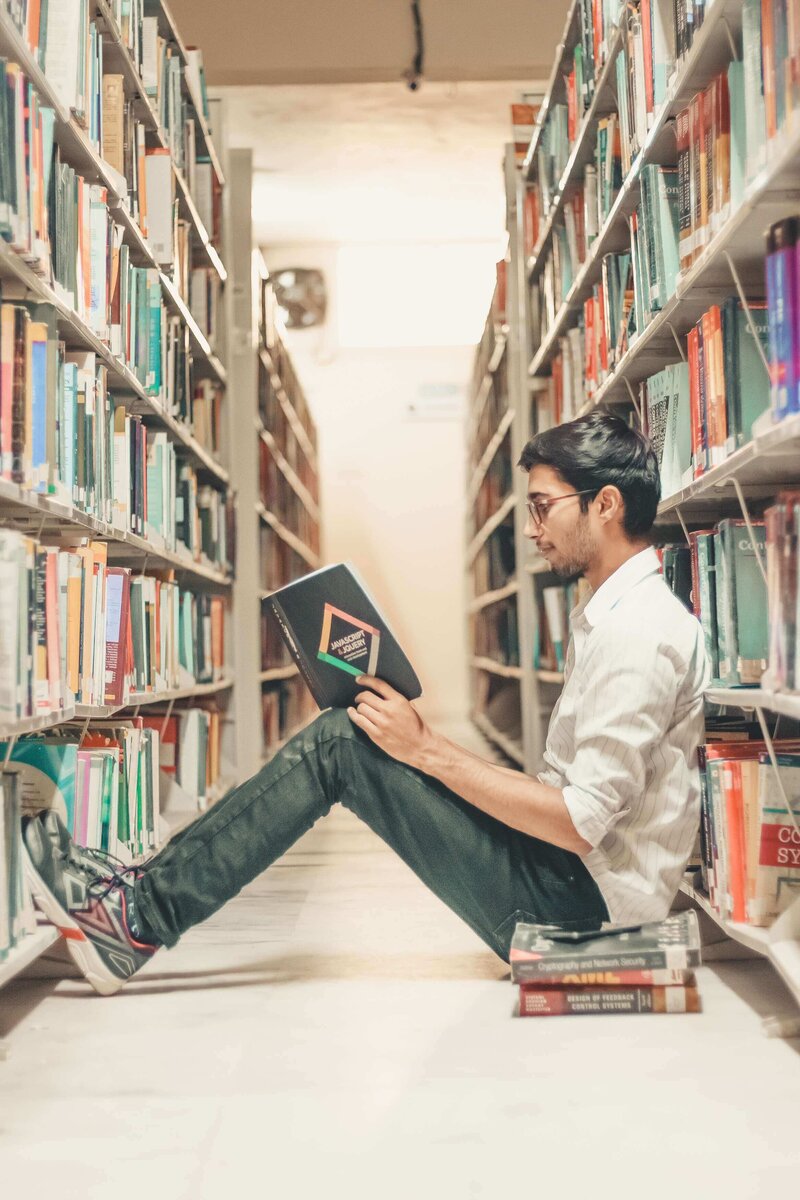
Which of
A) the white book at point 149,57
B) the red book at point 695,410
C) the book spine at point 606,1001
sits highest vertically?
the white book at point 149,57

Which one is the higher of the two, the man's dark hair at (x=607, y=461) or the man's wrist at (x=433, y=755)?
the man's dark hair at (x=607, y=461)

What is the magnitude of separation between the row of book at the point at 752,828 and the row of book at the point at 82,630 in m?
0.98

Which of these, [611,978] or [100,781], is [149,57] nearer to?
[100,781]

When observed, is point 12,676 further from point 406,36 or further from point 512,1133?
point 406,36

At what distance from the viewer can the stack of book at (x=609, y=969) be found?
5.25 feet

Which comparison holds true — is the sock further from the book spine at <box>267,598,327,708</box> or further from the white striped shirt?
the white striped shirt

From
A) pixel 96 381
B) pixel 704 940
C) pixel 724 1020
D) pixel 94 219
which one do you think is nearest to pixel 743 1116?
pixel 724 1020

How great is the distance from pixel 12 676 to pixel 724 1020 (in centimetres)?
105

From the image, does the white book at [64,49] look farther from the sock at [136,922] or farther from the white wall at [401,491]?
the white wall at [401,491]

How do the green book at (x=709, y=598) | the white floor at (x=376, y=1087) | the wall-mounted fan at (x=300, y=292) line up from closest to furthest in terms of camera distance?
the white floor at (x=376, y=1087) → the green book at (x=709, y=598) → the wall-mounted fan at (x=300, y=292)

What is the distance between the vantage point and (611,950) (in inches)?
63.1

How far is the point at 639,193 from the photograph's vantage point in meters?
2.25

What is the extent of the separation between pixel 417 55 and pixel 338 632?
3809 millimetres

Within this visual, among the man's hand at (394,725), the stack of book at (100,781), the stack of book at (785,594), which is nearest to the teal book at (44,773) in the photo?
the stack of book at (100,781)
